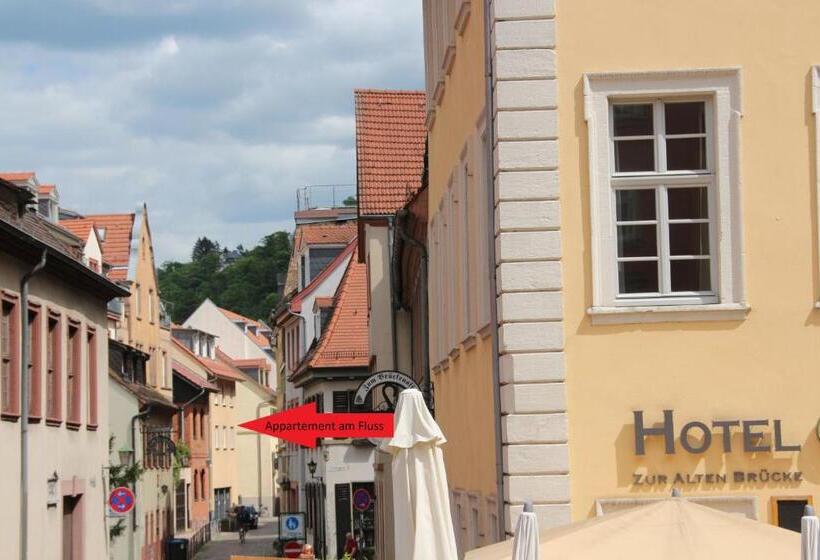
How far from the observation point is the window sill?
41.3 ft

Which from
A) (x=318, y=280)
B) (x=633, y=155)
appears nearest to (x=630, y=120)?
(x=633, y=155)

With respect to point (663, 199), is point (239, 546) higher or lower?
lower

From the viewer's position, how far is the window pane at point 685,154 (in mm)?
12883

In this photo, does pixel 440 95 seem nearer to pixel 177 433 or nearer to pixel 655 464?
pixel 655 464

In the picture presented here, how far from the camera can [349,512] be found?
55562 mm

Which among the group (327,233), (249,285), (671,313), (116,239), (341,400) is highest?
(249,285)

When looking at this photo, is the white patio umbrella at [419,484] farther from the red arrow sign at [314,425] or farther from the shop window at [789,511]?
the shop window at [789,511]

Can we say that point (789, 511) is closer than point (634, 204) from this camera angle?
Yes

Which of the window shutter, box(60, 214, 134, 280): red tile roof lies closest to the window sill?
the window shutter

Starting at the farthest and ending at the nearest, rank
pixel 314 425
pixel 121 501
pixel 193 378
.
A: 1. pixel 193 378
2. pixel 121 501
3. pixel 314 425

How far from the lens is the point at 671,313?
12625mm

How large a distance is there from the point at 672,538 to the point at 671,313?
13.6ft

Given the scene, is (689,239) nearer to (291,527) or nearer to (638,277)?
(638,277)

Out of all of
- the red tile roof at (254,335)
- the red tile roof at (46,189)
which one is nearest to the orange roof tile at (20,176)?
the red tile roof at (46,189)
